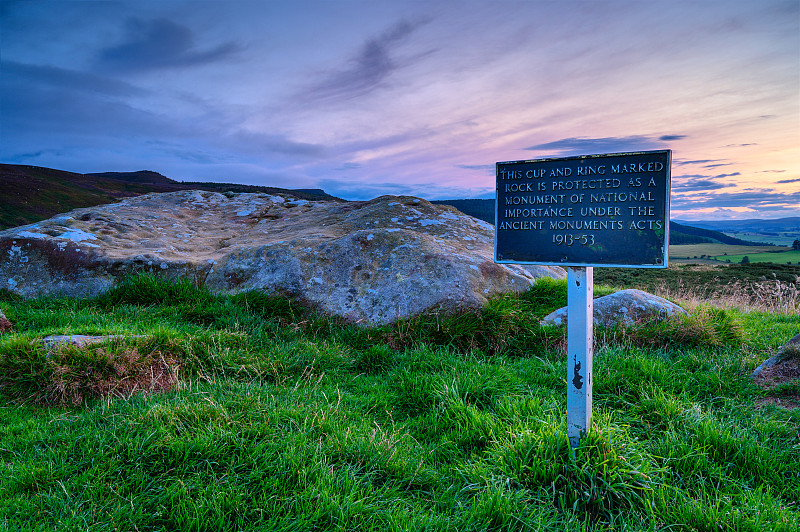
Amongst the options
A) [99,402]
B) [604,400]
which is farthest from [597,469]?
[99,402]

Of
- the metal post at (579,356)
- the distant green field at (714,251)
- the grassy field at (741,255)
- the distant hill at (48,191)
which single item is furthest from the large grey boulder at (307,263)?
the distant green field at (714,251)

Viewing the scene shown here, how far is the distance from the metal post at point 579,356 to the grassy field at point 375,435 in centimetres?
15

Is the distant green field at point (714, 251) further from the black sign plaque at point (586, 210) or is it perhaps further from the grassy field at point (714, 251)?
the black sign plaque at point (586, 210)

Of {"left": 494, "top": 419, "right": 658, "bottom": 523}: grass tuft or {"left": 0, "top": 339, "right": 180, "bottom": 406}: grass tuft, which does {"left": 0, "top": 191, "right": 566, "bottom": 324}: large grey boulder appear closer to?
{"left": 0, "top": 339, "right": 180, "bottom": 406}: grass tuft

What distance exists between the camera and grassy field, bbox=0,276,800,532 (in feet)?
8.88

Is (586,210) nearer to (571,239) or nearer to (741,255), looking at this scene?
(571,239)

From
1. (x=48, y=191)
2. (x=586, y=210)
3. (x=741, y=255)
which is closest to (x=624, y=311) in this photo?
(x=586, y=210)

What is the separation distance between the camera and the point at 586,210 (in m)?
3.61

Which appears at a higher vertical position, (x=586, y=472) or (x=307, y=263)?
(x=307, y=263)

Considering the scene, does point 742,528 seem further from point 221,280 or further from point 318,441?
point 221,280

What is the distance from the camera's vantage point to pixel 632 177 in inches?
136

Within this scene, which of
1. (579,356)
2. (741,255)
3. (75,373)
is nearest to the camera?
(579,356)

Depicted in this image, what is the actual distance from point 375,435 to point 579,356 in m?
1.83

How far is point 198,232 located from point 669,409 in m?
10.7
